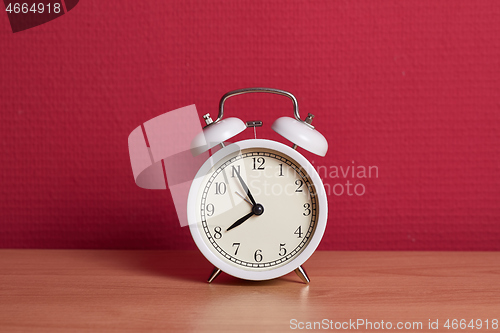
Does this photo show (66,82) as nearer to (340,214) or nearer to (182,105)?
(182,105)

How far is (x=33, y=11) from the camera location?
3.93 feet

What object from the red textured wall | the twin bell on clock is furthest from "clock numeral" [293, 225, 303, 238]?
the red textured wall

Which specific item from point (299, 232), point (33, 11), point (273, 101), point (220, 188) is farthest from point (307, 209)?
point (33, 11)

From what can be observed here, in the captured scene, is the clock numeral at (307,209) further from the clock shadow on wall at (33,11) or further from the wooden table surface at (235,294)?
the clock shadow on wall at (33,11)

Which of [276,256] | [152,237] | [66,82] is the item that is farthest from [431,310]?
[66,82]

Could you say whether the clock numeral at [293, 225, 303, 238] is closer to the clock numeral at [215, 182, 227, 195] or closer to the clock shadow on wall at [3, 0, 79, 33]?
the clock numeral at [215, 182, 227, 195]

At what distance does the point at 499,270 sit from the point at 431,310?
0.34 metres

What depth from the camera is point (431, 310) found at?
0.78 meters

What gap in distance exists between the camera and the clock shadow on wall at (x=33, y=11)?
1.20 meters

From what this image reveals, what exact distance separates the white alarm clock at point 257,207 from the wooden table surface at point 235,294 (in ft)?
0.18

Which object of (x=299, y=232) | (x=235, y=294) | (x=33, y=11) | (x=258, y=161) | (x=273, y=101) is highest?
(x=33, y=11)

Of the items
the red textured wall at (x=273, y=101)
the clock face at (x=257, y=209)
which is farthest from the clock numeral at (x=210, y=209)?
the red textured wall at (x=273, y=101)

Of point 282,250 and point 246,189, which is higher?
point 246,189

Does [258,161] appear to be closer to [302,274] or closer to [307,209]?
[307,209]
